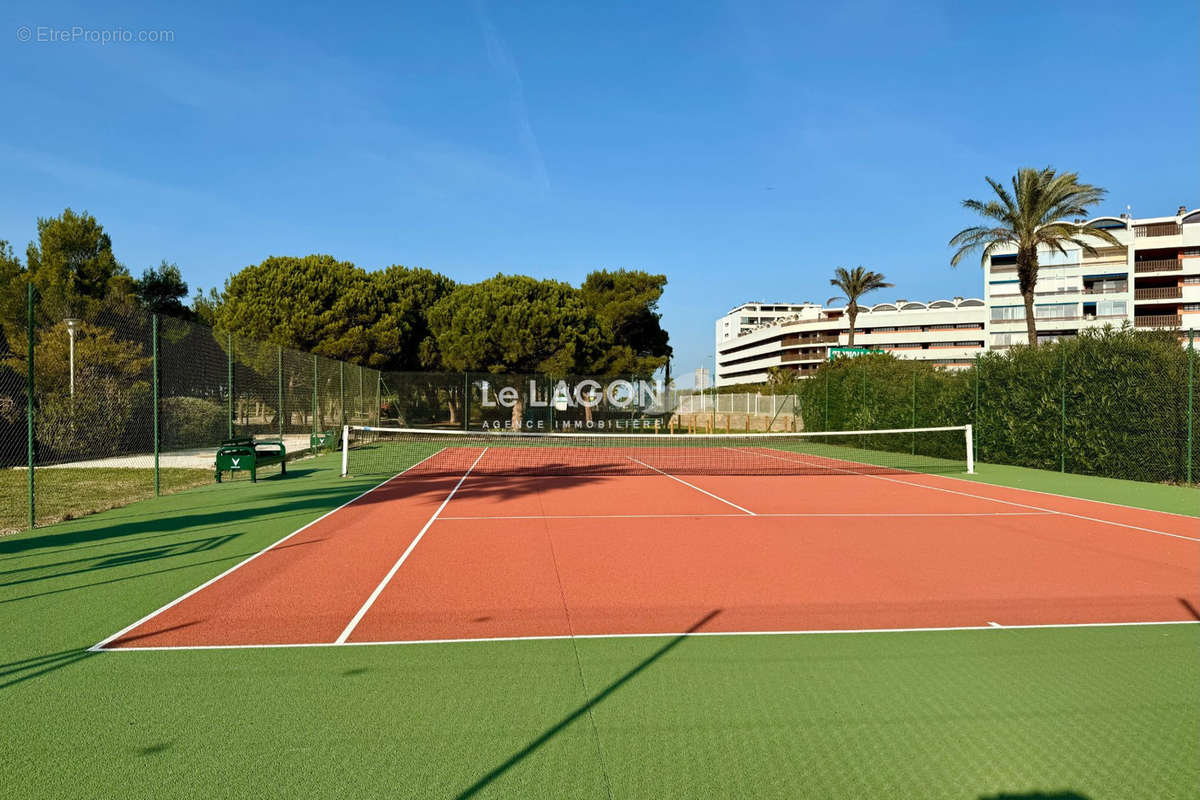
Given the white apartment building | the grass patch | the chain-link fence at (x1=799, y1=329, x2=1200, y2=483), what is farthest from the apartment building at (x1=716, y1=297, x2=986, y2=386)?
the grass patch

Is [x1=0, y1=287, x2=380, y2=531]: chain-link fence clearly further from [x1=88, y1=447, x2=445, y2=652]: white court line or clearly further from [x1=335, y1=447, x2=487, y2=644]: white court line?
[x1=335, y1=447, x2=487, y2=644]: white court line

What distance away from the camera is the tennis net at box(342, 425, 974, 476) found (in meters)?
18.8

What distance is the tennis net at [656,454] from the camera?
18.8 metres

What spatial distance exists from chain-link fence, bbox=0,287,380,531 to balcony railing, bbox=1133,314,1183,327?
6333cm

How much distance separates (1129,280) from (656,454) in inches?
2143

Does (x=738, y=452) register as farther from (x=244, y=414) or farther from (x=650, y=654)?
(x=650, y=654)

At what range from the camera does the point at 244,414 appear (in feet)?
62.3

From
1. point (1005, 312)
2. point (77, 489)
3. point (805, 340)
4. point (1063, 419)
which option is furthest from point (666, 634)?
point (805, 340)

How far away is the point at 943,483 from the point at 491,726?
47.9ft

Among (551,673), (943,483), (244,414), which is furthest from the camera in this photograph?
(244,414)

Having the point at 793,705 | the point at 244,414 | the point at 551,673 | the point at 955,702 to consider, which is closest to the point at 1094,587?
the point at 955,702

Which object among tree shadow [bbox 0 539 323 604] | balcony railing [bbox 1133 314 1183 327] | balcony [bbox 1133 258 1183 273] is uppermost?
balcony [bbox 1133 258 1183 273]

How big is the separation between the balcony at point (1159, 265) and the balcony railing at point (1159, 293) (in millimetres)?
1504

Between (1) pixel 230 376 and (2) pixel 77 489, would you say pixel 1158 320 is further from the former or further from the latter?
(2) pixel 77 489
